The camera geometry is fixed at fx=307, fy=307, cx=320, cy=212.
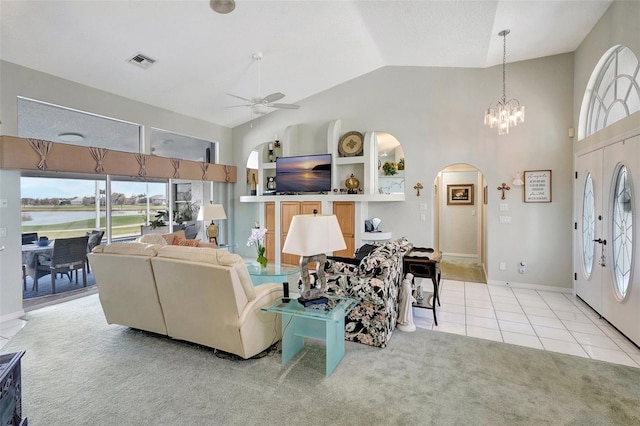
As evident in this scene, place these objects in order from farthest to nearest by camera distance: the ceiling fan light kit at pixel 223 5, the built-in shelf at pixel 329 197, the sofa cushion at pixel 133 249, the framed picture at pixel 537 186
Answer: the built-in shelf at pixel 329 197 < the framed picture at pixel 537 186 < the ceiling fan light kit at pixel 223 5 < the sofa cushion at pixel 133 249

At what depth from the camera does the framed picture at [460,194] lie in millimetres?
7648

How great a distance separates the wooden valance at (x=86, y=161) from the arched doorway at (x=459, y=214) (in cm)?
574

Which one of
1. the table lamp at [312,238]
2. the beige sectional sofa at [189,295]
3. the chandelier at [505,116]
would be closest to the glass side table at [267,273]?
the beige sectional sofa at [189,295]

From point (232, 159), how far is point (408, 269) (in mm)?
5477

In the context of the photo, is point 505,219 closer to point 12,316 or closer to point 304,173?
point 304,173

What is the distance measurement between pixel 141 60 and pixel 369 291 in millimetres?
4424

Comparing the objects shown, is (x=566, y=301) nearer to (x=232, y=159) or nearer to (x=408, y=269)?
(x=408, y=269)

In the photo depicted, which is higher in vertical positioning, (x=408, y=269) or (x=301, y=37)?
(x=301, y=37)

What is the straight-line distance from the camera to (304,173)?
6.48 meters

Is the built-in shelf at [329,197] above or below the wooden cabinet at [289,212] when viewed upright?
above

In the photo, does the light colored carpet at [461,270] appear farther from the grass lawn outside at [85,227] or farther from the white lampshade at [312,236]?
the grass lawn outside at [85,227]

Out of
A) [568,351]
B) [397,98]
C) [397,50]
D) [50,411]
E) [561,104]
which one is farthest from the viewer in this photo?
[397,98]

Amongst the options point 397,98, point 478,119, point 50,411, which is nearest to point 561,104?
point 478,119

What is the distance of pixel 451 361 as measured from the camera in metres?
2.78
